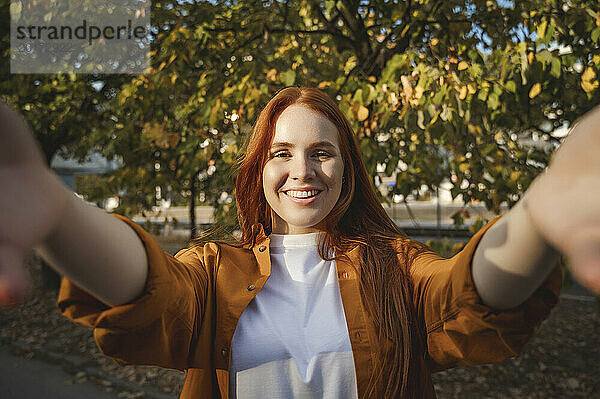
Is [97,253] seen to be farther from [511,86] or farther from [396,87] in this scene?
[511,86]

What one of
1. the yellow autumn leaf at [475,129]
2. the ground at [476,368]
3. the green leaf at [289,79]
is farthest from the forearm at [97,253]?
the ground at [476,368]

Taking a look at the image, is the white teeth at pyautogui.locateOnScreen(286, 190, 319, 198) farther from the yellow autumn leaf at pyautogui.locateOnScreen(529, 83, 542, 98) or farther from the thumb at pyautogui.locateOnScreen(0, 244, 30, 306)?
the yellow autumn leaf at pyautogui.locateOnScreen(529, 83, 542, 98)

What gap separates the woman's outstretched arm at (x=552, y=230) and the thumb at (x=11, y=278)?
0.71 metres

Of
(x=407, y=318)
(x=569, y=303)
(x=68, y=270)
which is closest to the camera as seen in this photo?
(x=68, y=270)

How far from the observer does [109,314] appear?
41.4 inches

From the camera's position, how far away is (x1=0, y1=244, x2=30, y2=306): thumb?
0.64 m

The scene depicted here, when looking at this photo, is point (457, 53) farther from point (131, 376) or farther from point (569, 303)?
point (569, 303)

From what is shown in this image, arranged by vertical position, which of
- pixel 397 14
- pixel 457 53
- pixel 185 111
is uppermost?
pixel 397 14

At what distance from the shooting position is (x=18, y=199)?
720 mm

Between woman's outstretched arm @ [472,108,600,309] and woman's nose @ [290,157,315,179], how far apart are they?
0.62m

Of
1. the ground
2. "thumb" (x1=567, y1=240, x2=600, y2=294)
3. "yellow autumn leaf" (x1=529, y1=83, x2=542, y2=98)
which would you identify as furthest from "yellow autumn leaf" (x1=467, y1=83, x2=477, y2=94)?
the ground

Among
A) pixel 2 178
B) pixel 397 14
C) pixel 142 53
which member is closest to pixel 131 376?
pixel 142 53

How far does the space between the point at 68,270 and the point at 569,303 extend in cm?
908

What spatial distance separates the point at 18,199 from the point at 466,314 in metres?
0.92
